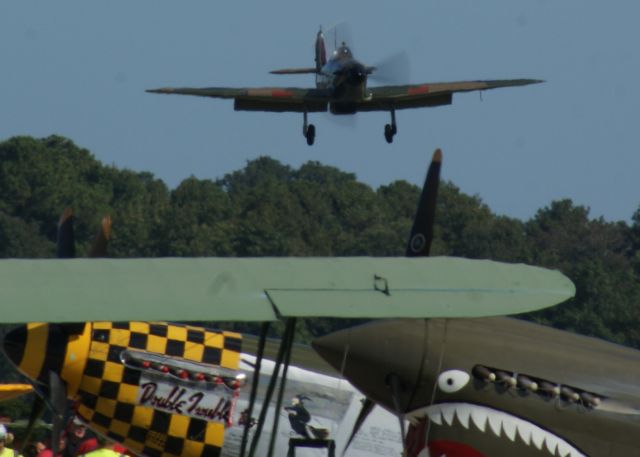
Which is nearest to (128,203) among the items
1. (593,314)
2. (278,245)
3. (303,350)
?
(278,245)

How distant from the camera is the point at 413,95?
117ft

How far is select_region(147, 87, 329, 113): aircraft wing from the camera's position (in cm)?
3468

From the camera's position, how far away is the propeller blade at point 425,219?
12.3m

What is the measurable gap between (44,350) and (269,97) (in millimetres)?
24411

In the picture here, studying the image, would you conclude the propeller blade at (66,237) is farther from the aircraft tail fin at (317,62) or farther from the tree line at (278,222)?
the tree line at (278,222)

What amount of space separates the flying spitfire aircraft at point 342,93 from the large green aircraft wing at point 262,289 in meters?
23.6

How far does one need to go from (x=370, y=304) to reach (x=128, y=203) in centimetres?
8559

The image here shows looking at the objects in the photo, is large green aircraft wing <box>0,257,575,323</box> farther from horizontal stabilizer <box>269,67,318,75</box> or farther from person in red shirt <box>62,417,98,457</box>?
horizontal stabilizer <box>269,67,318,75</box>

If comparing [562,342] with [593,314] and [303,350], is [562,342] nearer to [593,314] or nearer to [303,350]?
[303,350]

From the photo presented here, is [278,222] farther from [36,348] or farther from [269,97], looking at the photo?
[36,348]

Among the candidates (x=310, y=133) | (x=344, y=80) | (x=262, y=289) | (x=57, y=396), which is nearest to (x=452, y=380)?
(x=262, y=289)

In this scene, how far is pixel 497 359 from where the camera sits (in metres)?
9.63

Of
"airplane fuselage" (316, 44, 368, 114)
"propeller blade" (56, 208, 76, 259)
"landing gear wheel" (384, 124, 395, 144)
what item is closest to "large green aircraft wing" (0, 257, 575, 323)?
"propeller blade" (56, 208, 76, 259)

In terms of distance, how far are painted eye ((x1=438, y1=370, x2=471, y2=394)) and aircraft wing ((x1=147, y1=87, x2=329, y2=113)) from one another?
24.5 meters
